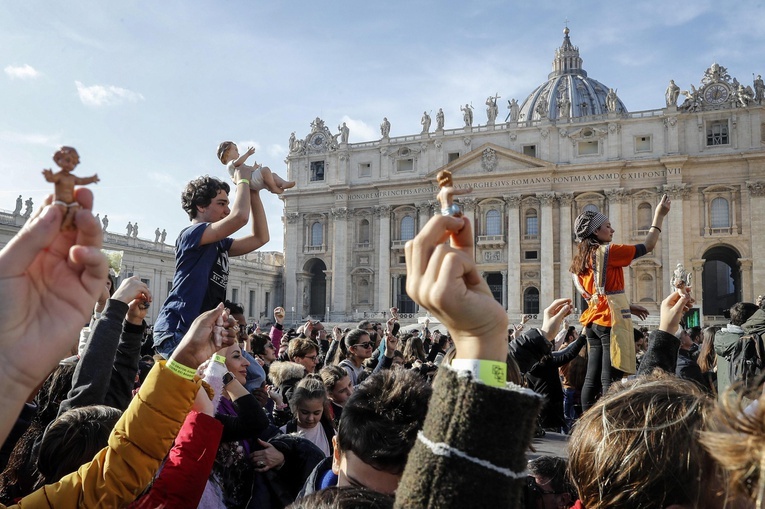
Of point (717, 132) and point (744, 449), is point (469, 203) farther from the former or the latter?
point (744, 449)

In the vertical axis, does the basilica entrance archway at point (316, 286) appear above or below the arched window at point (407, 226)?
below

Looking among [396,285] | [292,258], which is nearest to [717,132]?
[396,285]

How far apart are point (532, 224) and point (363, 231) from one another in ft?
44.9

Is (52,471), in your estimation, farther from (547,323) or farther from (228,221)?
(547,323)

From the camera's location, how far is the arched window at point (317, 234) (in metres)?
50.2

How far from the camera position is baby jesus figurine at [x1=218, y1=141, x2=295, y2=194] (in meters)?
3.61

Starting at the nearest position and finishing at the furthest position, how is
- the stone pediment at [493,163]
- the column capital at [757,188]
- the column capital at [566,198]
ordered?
the column capital at [757,188] → the column capital at [566,198] → the stone pediment at [493,163]

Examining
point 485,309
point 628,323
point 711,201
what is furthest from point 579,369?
point 711,201

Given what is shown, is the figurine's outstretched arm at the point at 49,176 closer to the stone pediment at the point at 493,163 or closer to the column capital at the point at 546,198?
the stone pediment at the point at 493,163

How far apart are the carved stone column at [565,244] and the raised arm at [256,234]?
128ft

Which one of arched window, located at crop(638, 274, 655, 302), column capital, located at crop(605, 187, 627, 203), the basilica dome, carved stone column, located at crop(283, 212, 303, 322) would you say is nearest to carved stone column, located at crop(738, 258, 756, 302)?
arched window, located at crop(638, 274, 655, 302)

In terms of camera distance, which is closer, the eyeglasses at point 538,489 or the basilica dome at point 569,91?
the eyeglasses at point 538,489

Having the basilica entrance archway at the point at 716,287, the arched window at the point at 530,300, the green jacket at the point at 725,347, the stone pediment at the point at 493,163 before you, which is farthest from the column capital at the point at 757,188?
the green jacket at the point at 725,347

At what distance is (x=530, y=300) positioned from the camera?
43344mm
